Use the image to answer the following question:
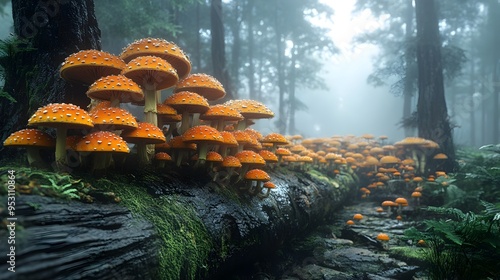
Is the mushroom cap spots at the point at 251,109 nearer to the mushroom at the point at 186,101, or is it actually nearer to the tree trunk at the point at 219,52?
the mushroom at the point at 186,101

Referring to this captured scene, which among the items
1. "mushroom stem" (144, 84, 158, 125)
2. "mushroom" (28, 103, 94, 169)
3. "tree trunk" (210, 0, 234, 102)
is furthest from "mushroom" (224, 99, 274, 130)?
"tree trunk" (210, 0, 234, 102)

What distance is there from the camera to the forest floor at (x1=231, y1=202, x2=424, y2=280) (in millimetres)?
3752

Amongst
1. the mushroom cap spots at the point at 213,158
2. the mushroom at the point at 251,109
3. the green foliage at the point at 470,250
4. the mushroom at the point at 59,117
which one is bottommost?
the green foliage at the point at 470,250

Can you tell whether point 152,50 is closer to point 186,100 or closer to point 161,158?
point 186,100

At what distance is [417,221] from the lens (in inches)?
236

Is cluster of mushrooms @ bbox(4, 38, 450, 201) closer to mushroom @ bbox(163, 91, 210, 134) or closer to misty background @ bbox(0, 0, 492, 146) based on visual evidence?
mushroom @ bbox(163, 91, 210, 134)

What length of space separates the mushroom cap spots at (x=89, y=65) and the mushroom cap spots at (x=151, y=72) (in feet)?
0.56

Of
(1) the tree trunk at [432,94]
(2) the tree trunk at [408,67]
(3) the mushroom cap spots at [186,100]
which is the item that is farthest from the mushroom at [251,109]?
(2) the tree trunk at [408,67]

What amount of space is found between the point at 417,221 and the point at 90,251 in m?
6.23

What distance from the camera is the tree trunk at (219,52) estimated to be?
10.2 metres

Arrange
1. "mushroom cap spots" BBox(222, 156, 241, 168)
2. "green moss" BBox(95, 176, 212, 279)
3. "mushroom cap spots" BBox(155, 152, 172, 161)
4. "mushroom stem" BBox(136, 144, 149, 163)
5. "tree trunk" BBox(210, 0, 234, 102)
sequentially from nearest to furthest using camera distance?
1. "green moss" BBox(95, 176, 212, 279)
2. "mushroom stem" BBox(136, 144, 149, 163)
3. "mushroom cap spots" BBox(155, 152, 172, 161)
4. "mushroom cap spots" BBox(222, 156, 241, 168)
5. "tree trunk" BBox(210, 0, 234, 102)

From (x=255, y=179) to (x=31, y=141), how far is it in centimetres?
245

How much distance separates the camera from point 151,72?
10.8 ft

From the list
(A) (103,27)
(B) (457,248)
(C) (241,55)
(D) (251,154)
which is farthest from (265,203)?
(C) (241,55)
